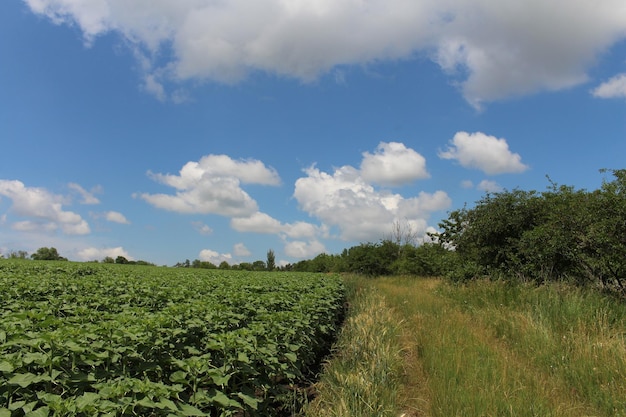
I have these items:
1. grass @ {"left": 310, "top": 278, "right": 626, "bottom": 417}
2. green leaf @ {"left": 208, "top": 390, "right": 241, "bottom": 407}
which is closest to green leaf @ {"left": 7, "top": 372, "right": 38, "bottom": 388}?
green leaf @ {"left": 208, "top": 390, "right": 241, "bottom": 407}

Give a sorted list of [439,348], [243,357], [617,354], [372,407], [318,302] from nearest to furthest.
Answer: [243,357] < [372,407] < [617,354] < [439,348] < [318,302]

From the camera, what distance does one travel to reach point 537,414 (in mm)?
4320

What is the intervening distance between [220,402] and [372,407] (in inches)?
75.6

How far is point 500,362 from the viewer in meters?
6.19

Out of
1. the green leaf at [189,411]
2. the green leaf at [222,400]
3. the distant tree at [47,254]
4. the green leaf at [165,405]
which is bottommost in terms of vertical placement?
the green leaf at [222,400]

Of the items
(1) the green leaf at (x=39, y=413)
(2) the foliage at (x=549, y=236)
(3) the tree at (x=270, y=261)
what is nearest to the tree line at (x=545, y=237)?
(2) the foliage at (x=549, y=236)

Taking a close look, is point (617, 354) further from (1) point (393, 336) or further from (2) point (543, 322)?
(1) point (393, 336)

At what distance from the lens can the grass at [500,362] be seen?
4652mm

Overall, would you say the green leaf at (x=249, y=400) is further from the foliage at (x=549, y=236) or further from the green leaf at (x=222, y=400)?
the foliage at (x=549, y=236)

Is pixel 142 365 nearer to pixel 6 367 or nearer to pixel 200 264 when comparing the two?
pixel 6 367

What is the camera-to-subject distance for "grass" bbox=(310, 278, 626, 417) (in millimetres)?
4652

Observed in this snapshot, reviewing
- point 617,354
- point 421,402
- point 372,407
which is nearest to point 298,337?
point 372,407

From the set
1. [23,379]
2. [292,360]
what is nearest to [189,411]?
[23,379]

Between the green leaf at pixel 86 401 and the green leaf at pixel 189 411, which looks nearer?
the green leaf at pixel 86 401
